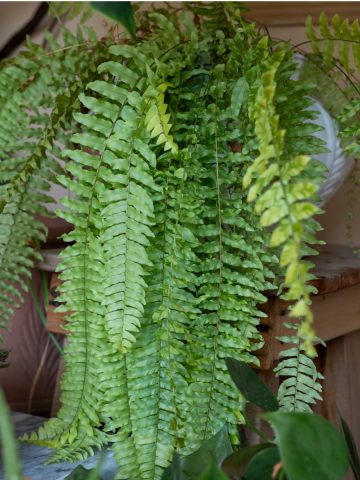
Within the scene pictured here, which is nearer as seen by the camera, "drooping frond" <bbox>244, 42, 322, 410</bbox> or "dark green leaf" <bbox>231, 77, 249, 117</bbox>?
"drooping frond" <bbox>244, 42, 322, 410</bbox>

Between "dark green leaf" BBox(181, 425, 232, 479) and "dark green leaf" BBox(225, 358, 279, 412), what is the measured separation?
1.5 inches

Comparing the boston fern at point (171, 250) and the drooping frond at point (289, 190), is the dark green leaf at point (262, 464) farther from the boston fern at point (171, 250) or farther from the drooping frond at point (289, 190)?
the boston fern at point (171, 250)

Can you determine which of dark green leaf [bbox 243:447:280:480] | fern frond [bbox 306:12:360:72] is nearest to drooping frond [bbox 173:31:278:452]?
fern frond [bbox 306:12:360:72]

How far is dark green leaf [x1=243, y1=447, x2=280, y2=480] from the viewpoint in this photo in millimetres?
467

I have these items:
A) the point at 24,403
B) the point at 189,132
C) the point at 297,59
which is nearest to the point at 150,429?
the point at 189,132

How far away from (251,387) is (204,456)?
8cm

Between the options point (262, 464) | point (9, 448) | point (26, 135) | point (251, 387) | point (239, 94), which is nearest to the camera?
point (9, 448)

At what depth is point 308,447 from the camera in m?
Answer: 0.39

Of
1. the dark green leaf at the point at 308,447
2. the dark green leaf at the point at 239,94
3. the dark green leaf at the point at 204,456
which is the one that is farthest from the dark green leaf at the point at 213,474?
the dark green leaf at the point at 239,94

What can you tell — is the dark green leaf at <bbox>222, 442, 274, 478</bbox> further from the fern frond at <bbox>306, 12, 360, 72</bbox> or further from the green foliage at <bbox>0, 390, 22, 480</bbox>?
the fern frond at <bbox>306, 12, 360, 72</bbox>

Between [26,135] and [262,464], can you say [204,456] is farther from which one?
[26,135]

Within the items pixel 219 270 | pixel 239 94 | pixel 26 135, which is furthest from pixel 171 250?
pixel 26 135

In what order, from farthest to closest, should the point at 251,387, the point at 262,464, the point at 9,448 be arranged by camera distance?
the point at 251,387
the point at 262,464
the point at 9,448

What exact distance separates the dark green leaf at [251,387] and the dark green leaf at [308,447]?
6.7 inches
